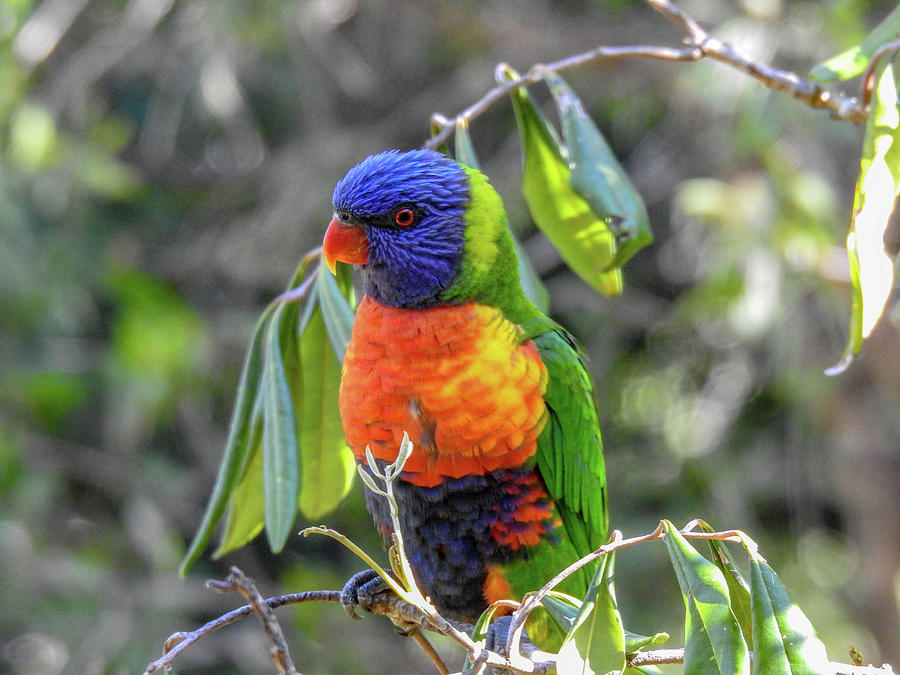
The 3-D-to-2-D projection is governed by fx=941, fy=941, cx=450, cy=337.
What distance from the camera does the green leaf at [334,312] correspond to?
158 centimetres

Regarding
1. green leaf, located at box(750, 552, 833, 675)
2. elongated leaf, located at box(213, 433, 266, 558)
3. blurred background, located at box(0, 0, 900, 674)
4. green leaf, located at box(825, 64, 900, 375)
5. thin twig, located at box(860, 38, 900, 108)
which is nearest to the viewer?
green leaf, located at box(750, 552, 833, 675)

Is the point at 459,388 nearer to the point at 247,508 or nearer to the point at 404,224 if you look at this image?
the point at 404,224

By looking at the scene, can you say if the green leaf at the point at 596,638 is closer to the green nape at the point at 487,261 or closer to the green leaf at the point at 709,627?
the green leaf at the point at 709,627

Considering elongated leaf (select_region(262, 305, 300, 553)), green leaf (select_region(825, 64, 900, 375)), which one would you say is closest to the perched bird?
elongated leaf (select_region(262, 305, 300, 553))

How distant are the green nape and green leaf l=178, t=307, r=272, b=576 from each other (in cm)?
35

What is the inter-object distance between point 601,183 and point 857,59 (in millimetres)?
422

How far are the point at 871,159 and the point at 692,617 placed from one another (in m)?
0.58

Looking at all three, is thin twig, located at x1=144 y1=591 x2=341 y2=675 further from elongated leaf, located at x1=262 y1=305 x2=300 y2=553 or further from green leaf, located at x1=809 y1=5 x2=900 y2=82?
green leaf, located at x1=809 y1=5 x2=900 y2=82

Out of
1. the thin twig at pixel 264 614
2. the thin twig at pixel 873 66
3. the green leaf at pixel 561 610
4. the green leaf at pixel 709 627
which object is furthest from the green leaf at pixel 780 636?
the thin twig at pixel 873 66

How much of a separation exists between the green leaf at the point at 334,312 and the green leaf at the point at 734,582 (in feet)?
2.37

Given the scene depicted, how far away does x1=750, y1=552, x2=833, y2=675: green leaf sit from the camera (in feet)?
2.94

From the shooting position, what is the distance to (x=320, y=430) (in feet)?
5.62

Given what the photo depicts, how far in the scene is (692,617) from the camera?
0.94 meters

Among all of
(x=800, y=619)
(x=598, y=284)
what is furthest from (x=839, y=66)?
(x=800, y=619)
